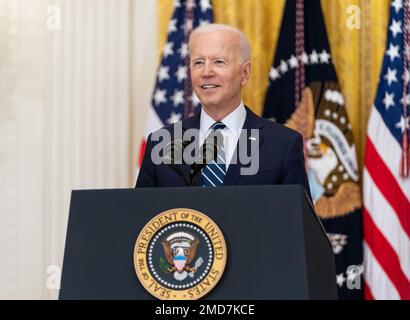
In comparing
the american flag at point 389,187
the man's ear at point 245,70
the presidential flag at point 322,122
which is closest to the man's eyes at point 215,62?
the man's ear at point 245,70

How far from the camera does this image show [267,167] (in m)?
2.89

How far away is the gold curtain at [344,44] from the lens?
5449 millimetres

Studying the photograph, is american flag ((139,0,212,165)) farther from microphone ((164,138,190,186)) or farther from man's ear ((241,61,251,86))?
microphone ((164,138,190,186))

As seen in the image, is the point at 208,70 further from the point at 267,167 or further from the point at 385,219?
the point at 385,219

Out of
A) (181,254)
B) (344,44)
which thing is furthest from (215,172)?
(344,44)

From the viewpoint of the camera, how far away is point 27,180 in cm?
562

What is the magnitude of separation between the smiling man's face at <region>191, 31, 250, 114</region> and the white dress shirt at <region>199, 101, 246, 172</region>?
4cm

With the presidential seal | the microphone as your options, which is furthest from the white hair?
the presidential seal

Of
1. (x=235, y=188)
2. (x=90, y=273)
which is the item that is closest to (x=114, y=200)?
(x=90, y=273)

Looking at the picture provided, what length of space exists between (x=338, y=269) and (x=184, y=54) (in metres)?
1.86

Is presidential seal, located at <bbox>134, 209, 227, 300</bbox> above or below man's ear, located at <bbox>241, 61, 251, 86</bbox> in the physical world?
below

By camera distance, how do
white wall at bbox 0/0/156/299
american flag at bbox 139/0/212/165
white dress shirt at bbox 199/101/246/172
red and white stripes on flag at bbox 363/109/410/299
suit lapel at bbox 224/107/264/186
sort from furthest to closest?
white wall at bbox 0/0/156/299, american flag at bbox 139/0/212/165, red and white stripes on flag at bbox 363/109/410/299, white dress shirt at bbox 199/101/246/172, suit lapel at bbox 224/107/264/186

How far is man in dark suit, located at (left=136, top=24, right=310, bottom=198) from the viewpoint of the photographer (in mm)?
2859

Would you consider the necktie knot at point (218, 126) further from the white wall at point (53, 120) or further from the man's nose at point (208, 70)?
the white wall at point (53, 120)
